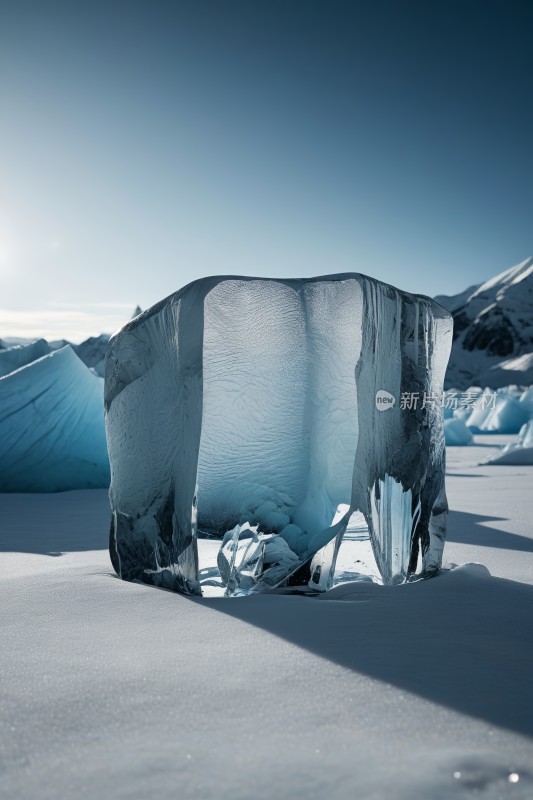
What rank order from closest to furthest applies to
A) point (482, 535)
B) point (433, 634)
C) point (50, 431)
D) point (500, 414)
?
point (433, 634), point (482, 535), point (50, 431), point (500, 414)

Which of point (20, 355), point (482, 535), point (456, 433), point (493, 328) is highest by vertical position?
point (493, 328)

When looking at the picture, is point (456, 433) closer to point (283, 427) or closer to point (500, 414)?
point (500, 414)

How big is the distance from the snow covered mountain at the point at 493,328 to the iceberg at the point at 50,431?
59.3m

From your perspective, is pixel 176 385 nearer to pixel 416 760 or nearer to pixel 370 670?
pixel 370 670

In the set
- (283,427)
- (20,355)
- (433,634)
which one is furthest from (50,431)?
(433,634)

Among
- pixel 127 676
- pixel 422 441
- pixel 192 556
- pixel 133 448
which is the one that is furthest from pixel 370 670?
pixel 133 448

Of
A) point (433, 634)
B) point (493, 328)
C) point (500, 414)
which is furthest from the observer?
point (493, 328)

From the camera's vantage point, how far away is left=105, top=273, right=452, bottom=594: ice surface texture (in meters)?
1.52

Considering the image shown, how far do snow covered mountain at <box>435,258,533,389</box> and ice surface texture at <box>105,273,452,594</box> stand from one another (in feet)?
202

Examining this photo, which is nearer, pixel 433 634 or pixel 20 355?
pixel 433 634

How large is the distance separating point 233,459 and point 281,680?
95 cm

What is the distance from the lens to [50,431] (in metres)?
4.46

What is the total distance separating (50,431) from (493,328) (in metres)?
75.1

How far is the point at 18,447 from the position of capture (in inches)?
170
